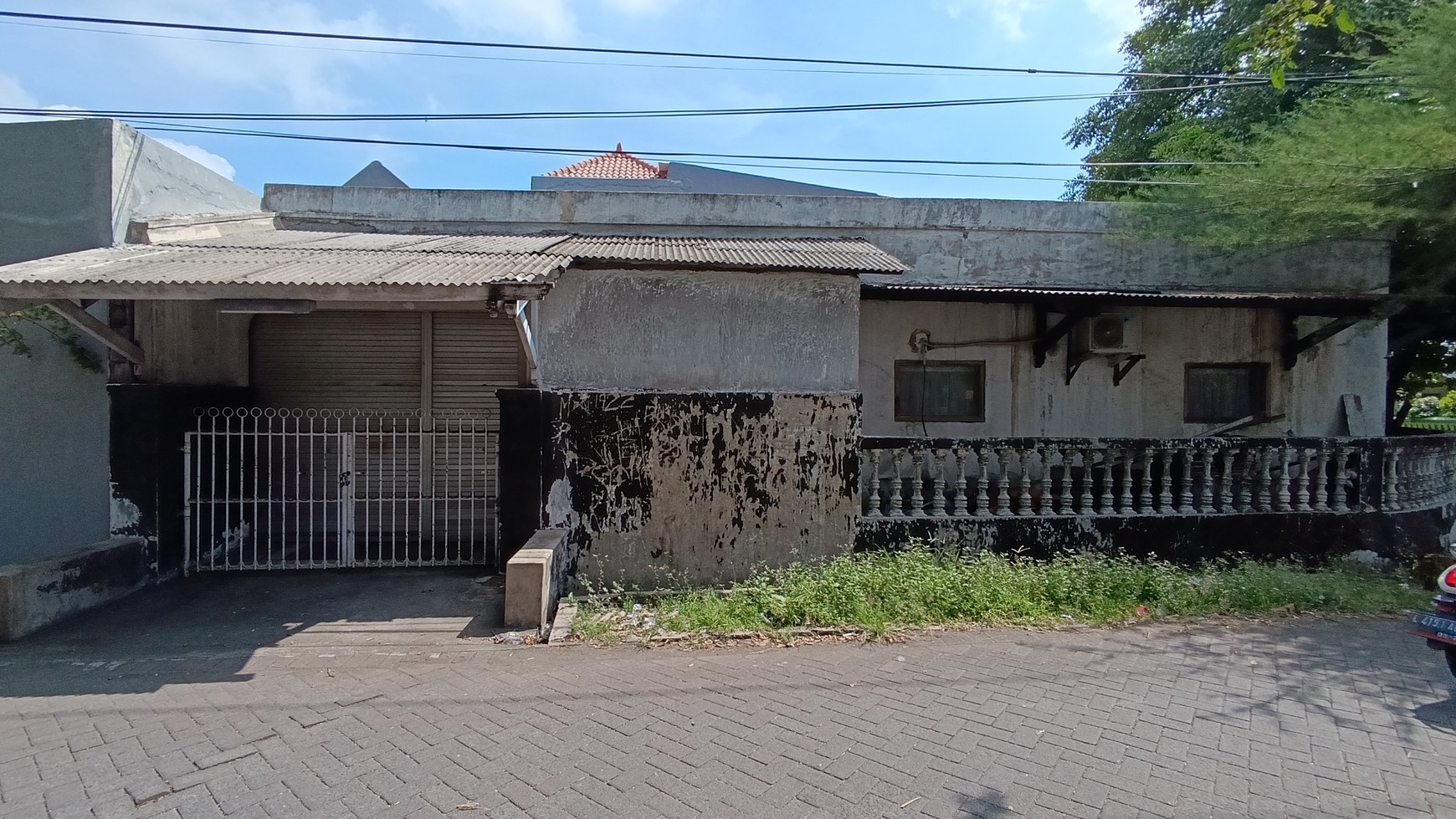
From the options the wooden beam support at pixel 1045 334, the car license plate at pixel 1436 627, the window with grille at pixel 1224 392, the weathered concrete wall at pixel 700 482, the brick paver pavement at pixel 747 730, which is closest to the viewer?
the brick paver pavement at pixel 747 730

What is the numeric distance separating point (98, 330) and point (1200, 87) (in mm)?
10402

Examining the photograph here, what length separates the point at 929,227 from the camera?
7.83m

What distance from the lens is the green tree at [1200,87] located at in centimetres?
987

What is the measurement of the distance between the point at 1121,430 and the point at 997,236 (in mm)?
2544

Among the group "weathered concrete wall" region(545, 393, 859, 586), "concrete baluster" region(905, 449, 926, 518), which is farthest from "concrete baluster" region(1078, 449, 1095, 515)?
"weathered concrete wall" region(545, 393, 859, 586)

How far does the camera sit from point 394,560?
637 cm

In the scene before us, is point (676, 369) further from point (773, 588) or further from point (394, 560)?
point (394, 560)

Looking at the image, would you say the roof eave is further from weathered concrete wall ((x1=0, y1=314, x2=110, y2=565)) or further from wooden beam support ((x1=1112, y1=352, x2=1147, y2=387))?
wooden beam support ((x1=1112, y1=352, x2=1147, y2=387))

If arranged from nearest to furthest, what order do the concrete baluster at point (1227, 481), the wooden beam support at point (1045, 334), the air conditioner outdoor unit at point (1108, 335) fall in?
the concrete baluster at point (1227, 481)
the air conditioner outdoor unit at point (1108, 335)
the wooden beam support at point (1045, 334)

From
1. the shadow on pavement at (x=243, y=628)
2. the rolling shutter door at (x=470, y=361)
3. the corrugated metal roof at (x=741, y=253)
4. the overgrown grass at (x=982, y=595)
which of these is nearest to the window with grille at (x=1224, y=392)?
the overgrown grass at (x=982, y=595)

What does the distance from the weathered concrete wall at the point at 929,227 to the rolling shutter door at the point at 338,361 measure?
1.13 metres

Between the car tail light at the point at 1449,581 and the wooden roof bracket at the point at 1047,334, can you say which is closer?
the car tail light at the point at 1449,581

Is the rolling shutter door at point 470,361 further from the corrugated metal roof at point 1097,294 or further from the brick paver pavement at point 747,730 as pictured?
the corrugated metal roof at point 1097,294

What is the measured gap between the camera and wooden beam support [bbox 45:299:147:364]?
197 inches
